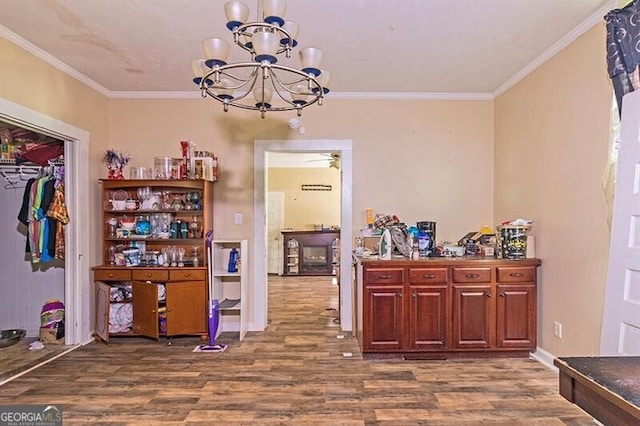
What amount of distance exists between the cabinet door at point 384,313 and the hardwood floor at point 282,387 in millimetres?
242

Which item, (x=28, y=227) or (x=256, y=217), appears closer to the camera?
Answer: (x=28, y=227)

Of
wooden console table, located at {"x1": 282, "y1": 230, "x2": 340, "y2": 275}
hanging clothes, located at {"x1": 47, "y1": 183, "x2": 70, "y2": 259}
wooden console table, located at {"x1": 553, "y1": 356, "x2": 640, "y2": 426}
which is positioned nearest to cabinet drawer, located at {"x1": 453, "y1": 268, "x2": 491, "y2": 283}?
wooden console table, located at {"x1": 553, "y1": 356, "x2": 640, "y2": 426}

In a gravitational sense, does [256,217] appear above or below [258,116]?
below

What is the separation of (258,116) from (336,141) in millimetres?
953

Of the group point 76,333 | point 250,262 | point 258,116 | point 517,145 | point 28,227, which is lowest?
point 76,333

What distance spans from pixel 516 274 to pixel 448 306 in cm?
69

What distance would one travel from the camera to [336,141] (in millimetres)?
4516

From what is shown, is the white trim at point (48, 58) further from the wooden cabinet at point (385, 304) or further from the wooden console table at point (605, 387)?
the wooden console table at point (605, 387)

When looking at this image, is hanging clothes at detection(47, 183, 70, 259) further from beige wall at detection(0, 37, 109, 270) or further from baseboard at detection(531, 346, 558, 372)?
baseboard at detection(531, 346, 558, 372)

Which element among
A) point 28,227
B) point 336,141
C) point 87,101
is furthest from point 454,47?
point 28,227

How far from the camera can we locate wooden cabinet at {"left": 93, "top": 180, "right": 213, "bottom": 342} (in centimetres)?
404

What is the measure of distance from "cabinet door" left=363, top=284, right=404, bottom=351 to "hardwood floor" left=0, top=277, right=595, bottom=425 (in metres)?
0.24

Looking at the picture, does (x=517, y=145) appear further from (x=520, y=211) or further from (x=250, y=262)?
(x=250, y=262)

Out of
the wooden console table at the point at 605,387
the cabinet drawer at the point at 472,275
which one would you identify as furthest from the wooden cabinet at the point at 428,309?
the wooden console table at the point at 605,387
